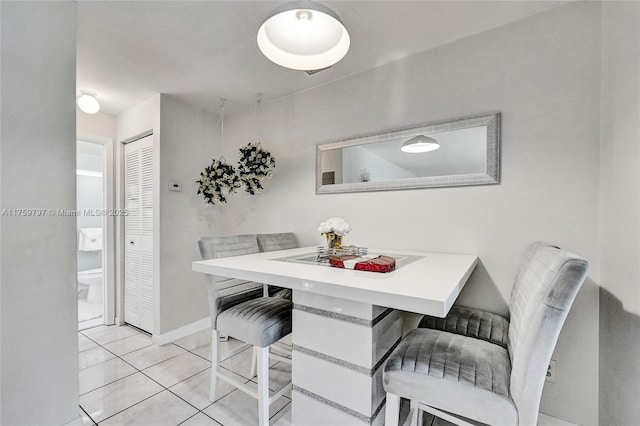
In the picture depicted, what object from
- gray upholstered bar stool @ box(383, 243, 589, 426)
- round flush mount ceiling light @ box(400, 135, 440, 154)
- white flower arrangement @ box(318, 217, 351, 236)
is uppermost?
round flush mount ceiling light @ box(400, 135, 440, 154)

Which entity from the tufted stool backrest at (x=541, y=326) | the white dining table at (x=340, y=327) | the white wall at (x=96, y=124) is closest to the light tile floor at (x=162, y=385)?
the white dining table at (x=340, y=327)

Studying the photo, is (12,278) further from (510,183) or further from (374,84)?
(510,183)

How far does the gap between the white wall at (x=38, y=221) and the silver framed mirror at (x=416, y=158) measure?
5.69ft

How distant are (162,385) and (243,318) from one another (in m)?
0.99

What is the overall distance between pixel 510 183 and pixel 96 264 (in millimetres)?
6579

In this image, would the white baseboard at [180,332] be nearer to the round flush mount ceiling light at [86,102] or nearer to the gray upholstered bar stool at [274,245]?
the gray upholstered bar stool at [274,245]

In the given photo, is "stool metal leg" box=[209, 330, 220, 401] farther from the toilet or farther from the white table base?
the toilet

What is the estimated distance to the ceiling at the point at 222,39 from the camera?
158cm

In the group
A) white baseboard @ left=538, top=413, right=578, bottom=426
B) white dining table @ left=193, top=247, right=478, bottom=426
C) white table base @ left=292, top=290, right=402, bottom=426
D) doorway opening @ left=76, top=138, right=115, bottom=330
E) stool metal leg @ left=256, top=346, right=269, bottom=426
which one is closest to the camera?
white dining table @ left=193, top=247, right=478, bottom=426

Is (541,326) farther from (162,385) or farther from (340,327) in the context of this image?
(162,385)

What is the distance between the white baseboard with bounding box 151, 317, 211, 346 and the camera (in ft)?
8.39

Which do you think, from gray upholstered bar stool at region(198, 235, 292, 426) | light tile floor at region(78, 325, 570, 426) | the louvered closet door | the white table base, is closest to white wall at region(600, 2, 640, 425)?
light tile floor at region(78, 325, 570, 426)

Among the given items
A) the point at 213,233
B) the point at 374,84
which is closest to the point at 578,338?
the point at 374,84

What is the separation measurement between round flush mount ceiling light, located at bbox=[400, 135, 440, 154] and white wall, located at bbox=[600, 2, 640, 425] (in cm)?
85
